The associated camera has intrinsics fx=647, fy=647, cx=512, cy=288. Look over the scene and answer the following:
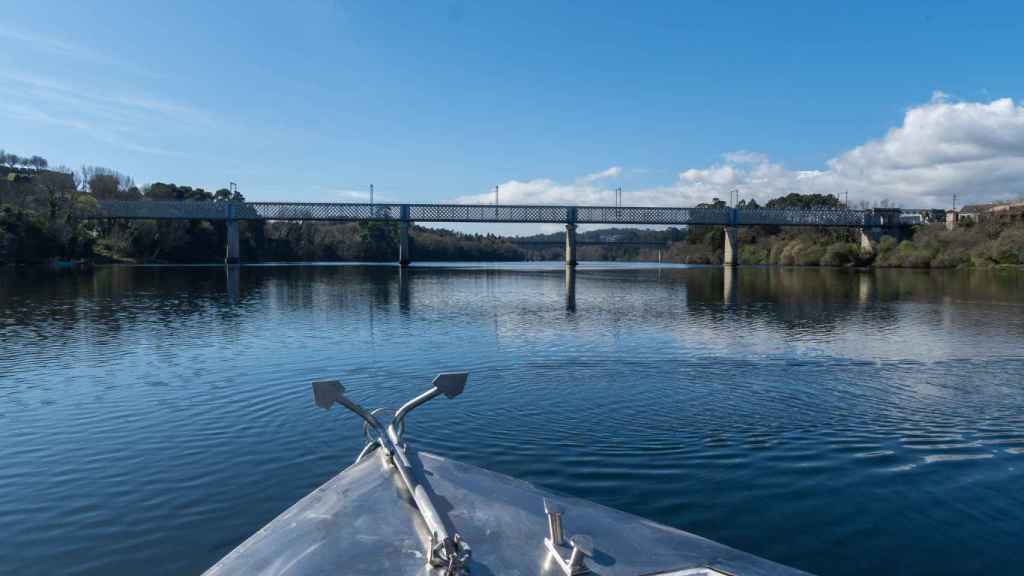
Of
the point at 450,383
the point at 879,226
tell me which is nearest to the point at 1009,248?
the point at 879,226

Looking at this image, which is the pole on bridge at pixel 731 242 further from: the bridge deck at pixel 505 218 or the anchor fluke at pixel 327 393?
the anchor fluke at pixel 327 393

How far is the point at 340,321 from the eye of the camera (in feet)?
100

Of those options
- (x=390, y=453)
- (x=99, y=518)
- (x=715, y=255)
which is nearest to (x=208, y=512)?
(x=99, y=518)

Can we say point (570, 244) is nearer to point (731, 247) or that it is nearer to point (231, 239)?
point (731, 247)

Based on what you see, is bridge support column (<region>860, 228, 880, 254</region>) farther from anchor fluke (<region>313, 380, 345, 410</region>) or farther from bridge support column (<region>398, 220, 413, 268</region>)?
anchor fluke (<region>313, 380, 345, 410</region>)

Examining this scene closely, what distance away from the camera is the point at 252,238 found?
150m

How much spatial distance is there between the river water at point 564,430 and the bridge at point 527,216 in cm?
9710

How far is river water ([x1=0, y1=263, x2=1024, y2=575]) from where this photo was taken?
25.7 ft

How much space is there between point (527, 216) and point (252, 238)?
6446 cm

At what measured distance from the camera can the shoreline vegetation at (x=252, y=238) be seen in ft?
308

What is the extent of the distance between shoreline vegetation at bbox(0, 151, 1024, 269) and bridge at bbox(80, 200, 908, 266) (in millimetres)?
5133

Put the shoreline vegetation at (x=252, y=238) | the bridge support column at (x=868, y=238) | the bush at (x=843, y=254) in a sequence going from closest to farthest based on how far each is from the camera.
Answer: the shoreline vegetation at (x=252, y=238)
the bush at (x=843, y=254)
the bridge support column at (x=868, y=238)

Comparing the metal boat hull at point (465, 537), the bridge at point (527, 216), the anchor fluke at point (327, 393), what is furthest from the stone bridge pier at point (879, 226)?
the metal boat hull at point (465, 537)

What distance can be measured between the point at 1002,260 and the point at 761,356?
105599 millimetres
